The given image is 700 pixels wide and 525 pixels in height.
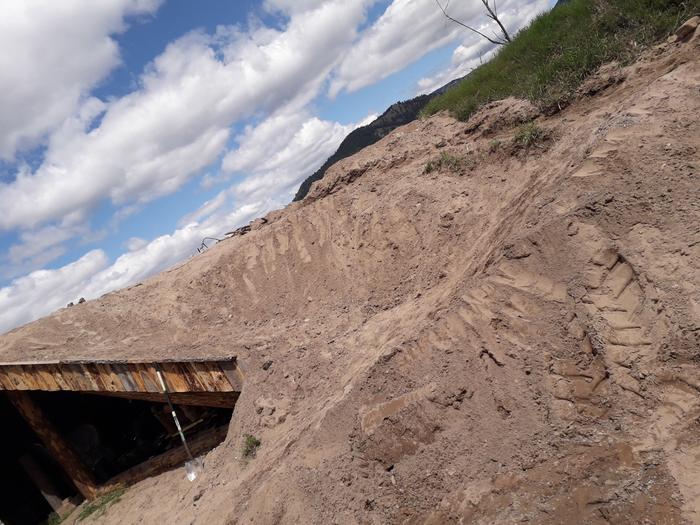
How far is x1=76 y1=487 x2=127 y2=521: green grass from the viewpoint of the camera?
31.5 feet

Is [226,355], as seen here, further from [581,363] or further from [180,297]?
[581,363]

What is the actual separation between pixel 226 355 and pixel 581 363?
5564mm

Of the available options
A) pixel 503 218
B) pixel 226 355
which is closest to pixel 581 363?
pixel 503 218

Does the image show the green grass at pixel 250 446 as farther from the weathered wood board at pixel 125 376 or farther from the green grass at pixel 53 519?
the green grass at pixel 53 519

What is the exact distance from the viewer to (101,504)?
985 centimetres

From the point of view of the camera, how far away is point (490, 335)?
15.2 ft

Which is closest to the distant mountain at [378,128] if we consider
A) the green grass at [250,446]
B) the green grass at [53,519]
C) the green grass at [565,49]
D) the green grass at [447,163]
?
the green grass at [565,49]

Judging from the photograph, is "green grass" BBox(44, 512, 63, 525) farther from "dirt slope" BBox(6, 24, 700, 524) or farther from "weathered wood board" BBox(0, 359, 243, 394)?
"dirt slope" BBox(6, 24, 700, 524)

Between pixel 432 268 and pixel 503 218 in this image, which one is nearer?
pixel 503 218

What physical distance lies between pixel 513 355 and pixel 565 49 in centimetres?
715

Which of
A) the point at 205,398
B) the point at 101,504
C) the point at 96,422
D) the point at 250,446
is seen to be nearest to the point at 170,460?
the point at 101,504

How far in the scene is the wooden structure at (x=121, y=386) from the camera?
7746mm

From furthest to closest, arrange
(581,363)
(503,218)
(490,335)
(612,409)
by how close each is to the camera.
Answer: (503,218)
(490,335)
(581,363)
(612,409)

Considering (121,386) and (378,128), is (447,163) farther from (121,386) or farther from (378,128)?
(378,128)
